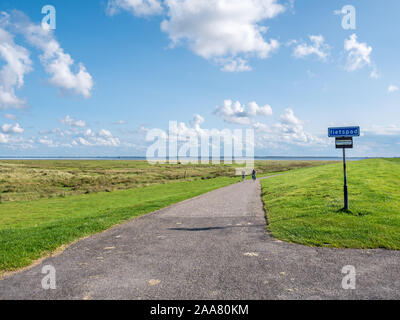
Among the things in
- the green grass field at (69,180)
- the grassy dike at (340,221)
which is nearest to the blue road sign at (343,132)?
the grassy dike at (340,221)

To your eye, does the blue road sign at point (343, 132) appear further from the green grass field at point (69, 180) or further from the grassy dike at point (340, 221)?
the green grass field at point (69, 180)

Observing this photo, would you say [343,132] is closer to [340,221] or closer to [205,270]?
[340,221]

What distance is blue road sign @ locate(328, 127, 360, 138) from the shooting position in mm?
12273

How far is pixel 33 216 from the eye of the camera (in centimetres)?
2200

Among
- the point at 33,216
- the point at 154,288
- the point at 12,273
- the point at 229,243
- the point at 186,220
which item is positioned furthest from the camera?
the point at 33,216

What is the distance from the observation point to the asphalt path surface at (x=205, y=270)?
5469 mm

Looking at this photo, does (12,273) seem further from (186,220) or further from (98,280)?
(186,220)

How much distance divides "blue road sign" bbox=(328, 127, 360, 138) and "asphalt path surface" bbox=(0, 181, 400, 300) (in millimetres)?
6279

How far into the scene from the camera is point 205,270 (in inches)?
260

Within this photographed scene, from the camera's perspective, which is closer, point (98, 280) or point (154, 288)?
point (154, 288)

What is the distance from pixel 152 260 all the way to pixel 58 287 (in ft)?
8.18

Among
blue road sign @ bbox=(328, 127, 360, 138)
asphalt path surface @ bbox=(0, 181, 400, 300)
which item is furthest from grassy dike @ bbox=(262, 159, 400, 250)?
blue road sign @ bbox=(328, 127, 360, 138)

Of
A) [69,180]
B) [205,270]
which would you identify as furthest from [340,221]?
[69,180]
